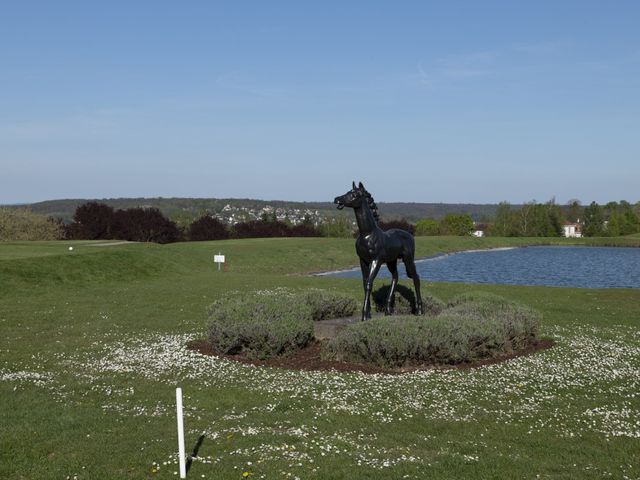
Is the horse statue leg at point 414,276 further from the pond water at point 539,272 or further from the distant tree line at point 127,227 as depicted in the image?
the distant tree line at point 127,227

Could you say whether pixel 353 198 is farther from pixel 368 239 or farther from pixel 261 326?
pixel 261 326

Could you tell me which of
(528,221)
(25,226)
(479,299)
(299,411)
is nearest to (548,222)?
(528,221)

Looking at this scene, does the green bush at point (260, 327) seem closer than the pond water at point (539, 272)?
Yes

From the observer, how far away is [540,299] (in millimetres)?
30359

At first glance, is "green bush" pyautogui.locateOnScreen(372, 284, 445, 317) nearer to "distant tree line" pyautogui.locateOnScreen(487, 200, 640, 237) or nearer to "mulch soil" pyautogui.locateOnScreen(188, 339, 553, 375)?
"mulch soil" pyautogui.locateOnScreen(188, 339, 553, 375)

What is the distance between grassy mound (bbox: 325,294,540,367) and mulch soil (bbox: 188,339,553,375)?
0.20 meters

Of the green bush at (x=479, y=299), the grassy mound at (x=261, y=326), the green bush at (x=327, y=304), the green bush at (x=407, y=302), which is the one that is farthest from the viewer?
the green bush at (x=407, y=302)

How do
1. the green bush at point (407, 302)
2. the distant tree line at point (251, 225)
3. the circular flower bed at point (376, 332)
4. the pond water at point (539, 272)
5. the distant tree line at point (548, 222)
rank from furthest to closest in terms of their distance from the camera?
the distant tree line at point (548, 222) < the distant tree line at point (251, 225) < the pond water at point (539, 272) < the green bush at point (407, 302) < the circular flower bed at point (376, 332)

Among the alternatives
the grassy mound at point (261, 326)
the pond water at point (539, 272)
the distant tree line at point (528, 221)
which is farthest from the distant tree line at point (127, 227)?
the distant tree line at point (528, 221)

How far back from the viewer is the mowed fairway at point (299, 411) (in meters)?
8.80

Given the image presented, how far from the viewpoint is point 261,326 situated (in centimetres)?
1611

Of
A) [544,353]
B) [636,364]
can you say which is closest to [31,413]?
[544,353]

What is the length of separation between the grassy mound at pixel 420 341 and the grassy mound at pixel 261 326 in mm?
1194

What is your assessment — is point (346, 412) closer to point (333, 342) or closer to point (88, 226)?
point (333, 342)
